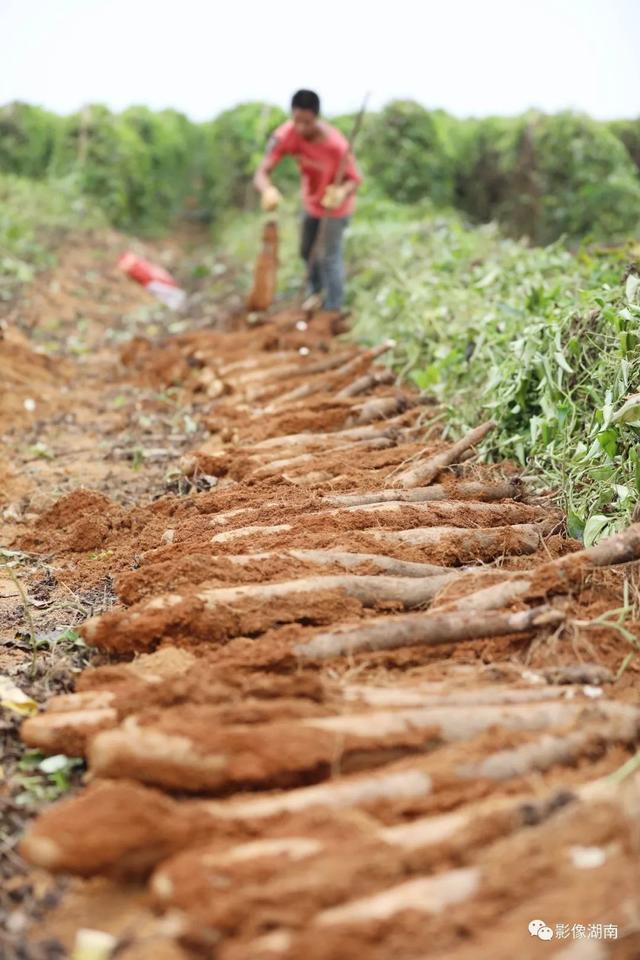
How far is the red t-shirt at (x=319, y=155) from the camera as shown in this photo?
7746mm

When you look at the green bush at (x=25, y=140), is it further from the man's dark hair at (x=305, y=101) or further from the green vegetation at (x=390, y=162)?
the man's dark hair at (x=305, y=101)

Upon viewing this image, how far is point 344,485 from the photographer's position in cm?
391

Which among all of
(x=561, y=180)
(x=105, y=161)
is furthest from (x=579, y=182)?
(x=105, y=161)

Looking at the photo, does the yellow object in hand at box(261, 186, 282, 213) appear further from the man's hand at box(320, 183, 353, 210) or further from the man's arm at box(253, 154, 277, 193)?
the man's hand at box(320, 183, 353, 210)

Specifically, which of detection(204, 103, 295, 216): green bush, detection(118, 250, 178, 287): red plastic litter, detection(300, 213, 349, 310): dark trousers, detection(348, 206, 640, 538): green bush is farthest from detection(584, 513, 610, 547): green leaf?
detection(204, 103, 295, 216): green bush

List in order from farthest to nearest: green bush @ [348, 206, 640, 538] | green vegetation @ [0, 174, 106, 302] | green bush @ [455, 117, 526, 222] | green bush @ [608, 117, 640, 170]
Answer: green bush @ [608, 117, 640, 170] < green bush @ [455, 117, 526, 222] < green vegetation @ [0, 174, 106, 302] < green bush @ [348, 206, 640, 538]

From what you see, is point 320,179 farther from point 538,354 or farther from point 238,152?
point 238,152

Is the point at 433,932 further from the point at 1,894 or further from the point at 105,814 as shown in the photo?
the point at 1,894

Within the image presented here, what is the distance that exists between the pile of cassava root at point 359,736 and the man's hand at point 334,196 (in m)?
4.46

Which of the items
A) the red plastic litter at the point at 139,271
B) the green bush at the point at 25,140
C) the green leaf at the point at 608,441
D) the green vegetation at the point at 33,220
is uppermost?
the green bush at the point at 25,140

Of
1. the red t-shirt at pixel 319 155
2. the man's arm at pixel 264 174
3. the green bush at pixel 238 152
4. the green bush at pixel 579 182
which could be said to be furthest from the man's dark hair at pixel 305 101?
the green bush at pixel 238 152

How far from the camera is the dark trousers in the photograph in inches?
309

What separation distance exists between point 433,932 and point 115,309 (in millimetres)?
9750

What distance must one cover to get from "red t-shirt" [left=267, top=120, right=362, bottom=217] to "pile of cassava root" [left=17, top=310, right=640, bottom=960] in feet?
16.2
